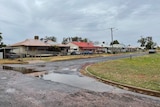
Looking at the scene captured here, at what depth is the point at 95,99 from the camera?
25.1 feet

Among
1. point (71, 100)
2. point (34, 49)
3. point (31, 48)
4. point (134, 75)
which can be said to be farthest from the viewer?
point (34, 49)

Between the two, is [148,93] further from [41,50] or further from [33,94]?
[41,50]

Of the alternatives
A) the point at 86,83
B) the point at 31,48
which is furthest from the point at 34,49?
the point at 86,83

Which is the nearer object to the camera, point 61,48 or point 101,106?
point 101,106

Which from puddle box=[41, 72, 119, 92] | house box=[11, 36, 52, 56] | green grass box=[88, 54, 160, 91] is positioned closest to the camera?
puddle box=[41, 72, 119, 92]

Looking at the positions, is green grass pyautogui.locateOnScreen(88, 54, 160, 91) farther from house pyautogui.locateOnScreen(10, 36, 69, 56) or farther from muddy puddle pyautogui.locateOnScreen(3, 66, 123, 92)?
house pyautogui.locateOnScreen(10, 36, 69, 56)

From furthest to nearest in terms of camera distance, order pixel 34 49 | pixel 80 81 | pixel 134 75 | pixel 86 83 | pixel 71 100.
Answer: pixel 34 49
pixel 134 75
pixel 80 81
pixel 86 83
pixel 71 100

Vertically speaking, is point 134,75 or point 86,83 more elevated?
point 134,75

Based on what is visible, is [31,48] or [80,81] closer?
[80,81]

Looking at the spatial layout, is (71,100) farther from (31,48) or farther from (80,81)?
(31,48)

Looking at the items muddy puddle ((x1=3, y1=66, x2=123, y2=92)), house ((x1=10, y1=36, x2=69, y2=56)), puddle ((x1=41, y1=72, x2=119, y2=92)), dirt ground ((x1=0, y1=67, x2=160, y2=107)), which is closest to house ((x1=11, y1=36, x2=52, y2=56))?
house ((x1=10, y1=36, x2=69, y2=56))

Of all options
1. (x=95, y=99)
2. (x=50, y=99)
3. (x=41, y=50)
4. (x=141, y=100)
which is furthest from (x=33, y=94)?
(x=41, y=50)

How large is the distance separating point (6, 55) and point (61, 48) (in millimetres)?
19802

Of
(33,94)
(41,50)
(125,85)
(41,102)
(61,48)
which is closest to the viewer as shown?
(41,102)
